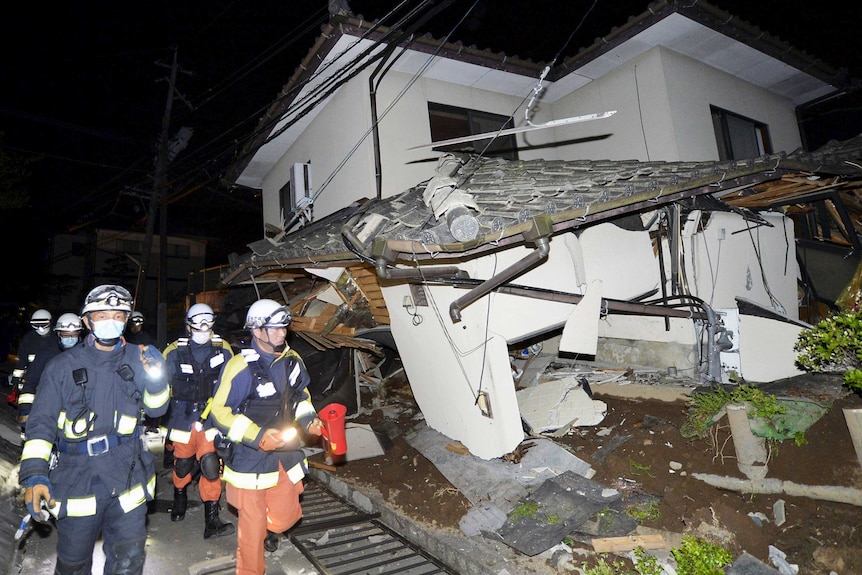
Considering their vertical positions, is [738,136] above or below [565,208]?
above

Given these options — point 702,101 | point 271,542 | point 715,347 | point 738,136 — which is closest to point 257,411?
point 271,542

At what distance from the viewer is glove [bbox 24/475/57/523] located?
311 centimetres

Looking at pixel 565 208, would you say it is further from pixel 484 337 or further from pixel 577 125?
pixel 577 125

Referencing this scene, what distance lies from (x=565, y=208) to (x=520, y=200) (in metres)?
0.60

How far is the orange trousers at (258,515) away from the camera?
159 inches

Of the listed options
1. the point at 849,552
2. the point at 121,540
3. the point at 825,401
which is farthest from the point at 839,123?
the point at 121,540

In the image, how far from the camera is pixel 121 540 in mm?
3539

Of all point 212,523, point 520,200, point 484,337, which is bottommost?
point 212,523

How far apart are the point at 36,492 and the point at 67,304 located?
28279 millimetres

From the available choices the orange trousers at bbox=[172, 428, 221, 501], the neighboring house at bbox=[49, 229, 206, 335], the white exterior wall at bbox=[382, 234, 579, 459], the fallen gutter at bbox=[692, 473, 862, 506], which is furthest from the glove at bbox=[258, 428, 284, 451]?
the neighboring house at bbox=[49, 229, 206, 335]

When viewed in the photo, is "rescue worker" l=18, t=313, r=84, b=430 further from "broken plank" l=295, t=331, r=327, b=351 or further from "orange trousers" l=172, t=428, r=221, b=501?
"broken plank" l=295, t=331, r=327, b=351

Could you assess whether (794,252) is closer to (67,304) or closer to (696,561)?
(696,561)

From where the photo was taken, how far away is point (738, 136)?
10.4m

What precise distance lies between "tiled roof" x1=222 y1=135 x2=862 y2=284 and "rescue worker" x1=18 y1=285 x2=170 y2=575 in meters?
2.24
